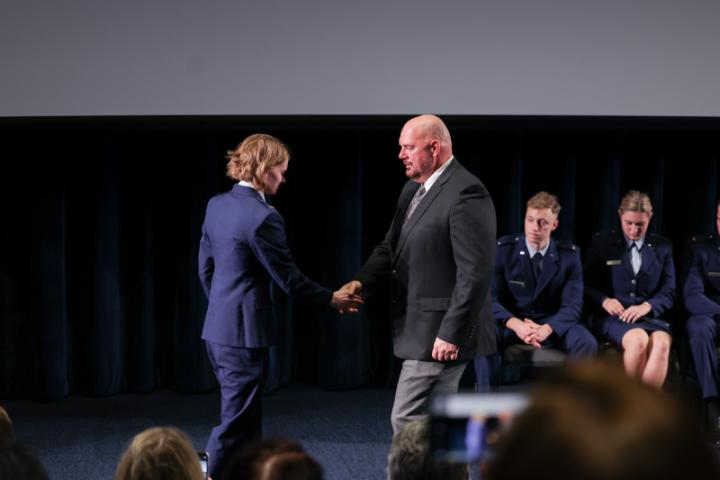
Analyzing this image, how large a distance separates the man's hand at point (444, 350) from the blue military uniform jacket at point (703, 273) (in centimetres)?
169

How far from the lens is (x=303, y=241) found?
4.57 metres

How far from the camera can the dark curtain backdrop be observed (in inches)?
168

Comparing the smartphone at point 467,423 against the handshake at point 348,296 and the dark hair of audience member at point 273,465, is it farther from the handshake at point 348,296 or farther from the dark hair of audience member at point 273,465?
the handshake at point 348,296

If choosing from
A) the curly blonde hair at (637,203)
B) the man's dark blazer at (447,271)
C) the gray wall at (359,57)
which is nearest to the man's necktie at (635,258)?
the curly blonde hair at (637,203)

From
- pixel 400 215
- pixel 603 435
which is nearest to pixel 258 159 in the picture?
pixel 400 215

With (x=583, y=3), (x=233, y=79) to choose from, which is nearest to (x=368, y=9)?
(x=233, y=79)

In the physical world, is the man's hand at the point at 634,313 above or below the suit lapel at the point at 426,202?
below

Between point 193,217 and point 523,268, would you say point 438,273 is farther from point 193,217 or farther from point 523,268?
point 193,217

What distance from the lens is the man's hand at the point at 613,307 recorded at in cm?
375

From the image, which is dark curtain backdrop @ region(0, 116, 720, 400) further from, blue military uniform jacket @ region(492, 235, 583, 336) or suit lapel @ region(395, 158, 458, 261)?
suit lapel @ region(395, 158, 458, 261)

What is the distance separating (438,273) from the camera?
2.67 metres

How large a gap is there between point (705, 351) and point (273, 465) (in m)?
3.02

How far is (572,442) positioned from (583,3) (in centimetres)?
355

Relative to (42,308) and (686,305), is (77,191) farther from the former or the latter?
(686,305)
